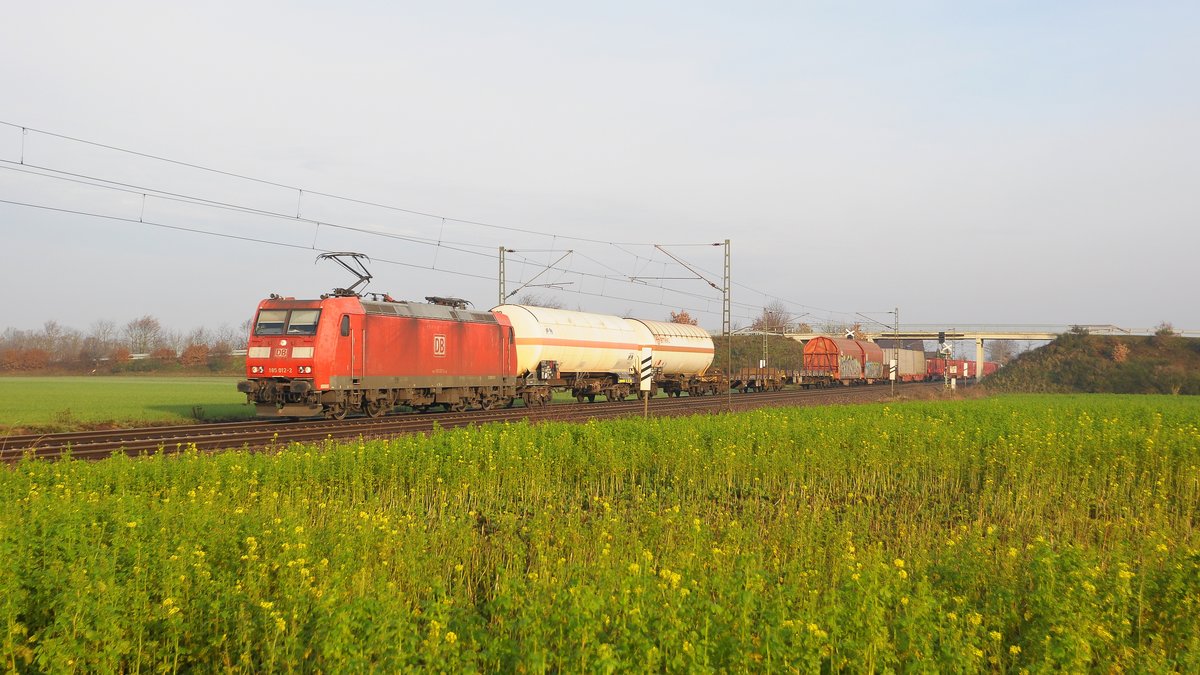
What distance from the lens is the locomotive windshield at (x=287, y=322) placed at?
78.2 ft

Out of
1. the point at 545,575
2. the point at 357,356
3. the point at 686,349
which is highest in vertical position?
the point at 686,349

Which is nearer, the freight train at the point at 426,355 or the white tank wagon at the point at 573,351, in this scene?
the freight train at the point at 426,355

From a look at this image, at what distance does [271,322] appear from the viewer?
80.4ft

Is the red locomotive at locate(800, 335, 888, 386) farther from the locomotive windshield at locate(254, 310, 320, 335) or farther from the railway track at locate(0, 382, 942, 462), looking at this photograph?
the locomotive windshield at locate(254, 310, 320, 335)

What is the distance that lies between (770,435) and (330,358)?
44.2ft

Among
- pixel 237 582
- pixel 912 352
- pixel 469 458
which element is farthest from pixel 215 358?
pixel 237 582

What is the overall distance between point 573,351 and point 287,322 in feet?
44.8

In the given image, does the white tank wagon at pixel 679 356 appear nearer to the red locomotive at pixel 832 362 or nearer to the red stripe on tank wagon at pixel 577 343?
the red stripe on tank wagon at pixel 577 343

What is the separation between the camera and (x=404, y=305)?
27.1 meters

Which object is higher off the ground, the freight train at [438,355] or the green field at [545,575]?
the freight train at [438,355]

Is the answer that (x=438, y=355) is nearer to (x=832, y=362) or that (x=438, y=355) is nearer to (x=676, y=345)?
(x=676, y=345)

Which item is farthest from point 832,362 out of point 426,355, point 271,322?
point 271,322

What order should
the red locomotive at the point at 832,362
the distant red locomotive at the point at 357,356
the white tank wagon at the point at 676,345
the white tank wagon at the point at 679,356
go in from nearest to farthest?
the distant red locomotive at the point at 357,356 < the white tank wagon at the point at 676,345 < the white tank wagon at the point at 679,356 < the red locomotive at the point at 832,362

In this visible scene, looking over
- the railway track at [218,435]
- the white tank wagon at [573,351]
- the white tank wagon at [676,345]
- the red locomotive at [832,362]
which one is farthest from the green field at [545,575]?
the red locomotive at [832,362]
